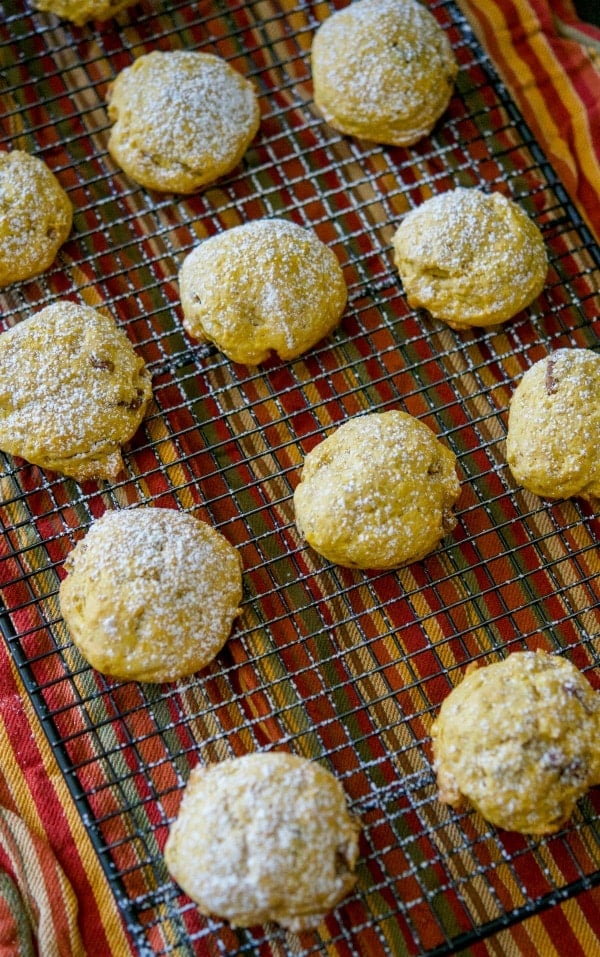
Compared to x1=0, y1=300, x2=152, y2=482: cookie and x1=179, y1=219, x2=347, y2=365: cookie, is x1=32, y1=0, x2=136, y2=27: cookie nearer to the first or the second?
x1=179, y1=219, x2=347, y2=365: cookie

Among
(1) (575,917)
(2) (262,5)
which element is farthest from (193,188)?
(1) (575,917)

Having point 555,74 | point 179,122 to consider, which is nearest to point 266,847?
point 179,122

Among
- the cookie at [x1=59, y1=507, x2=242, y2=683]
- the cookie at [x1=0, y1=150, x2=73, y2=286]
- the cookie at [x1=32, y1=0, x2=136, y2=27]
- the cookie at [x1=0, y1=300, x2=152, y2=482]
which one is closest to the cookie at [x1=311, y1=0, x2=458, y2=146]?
the cookie at [x1=32, y1=0, x2=136, y2=27]

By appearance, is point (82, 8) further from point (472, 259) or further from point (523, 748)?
point (523, 748)

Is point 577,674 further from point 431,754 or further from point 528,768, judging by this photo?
point 431,754

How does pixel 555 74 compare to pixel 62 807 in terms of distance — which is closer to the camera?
pixel 62 807

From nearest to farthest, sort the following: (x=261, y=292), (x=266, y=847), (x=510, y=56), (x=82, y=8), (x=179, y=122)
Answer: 1. (x=266, y=847)
2. (x=261, y=292)
3. (x=179, y=122)
4. (x=82, y=8)
5. (x=510, y=56)
